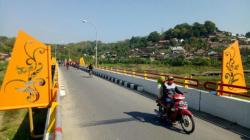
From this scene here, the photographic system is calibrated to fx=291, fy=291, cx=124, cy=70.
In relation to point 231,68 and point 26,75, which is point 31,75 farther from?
point 231,68

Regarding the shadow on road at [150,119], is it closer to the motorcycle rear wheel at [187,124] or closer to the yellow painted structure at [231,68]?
the motorcycle rear wheel at [187,124]

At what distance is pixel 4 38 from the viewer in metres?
191

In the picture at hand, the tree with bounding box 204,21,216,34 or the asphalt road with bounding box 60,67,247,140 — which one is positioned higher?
the tree with bounding box 204,21,216,34

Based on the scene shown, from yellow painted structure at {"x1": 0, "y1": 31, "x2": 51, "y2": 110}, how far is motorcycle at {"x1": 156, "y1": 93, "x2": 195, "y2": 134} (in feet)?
12.6

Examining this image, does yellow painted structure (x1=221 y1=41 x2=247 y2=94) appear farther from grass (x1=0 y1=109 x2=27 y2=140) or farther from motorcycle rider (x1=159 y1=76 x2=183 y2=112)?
grass (x1=0 y1=109 x2=27 y2=140)

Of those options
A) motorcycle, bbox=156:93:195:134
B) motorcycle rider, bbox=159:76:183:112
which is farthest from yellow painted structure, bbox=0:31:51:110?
motorcycle, bbox=156:93:195:134

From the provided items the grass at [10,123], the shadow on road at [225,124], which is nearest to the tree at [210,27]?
the grass at [10,123]

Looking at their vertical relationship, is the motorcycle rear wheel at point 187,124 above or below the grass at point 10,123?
above

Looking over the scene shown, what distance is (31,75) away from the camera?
28.8 ft

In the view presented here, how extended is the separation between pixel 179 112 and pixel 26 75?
4627 millimetres

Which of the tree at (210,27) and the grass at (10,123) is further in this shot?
the tree at (210,27)

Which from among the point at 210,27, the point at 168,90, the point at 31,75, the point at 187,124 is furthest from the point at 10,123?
the point at 210,27

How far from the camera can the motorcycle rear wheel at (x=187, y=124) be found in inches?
312

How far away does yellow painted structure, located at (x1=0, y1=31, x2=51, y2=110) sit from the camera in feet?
28.0
